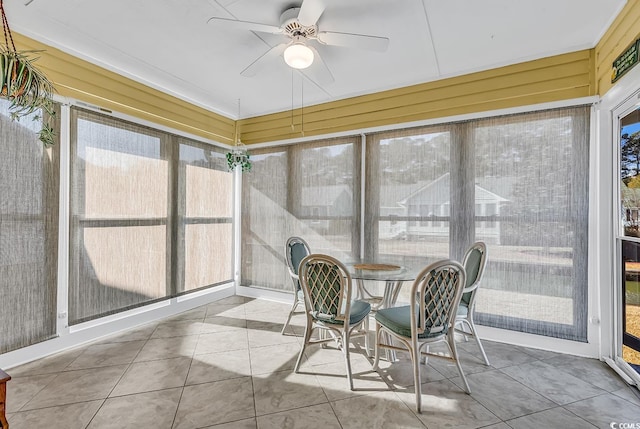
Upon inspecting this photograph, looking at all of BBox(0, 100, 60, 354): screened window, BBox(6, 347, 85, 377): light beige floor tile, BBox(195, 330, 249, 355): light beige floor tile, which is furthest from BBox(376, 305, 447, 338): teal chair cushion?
BBox(0, 100, 60, 354): screened window

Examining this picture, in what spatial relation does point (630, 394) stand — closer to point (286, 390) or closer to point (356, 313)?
point (356, 313)

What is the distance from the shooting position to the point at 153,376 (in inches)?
104

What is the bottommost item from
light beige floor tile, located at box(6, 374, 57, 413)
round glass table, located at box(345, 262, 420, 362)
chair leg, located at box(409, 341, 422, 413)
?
light beige floor tile, located at box(6, 374, 57, 413)

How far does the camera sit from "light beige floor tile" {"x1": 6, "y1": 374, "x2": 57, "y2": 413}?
7.32ft

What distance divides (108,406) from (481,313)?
11.9ft

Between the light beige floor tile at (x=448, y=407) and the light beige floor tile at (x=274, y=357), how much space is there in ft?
3.43

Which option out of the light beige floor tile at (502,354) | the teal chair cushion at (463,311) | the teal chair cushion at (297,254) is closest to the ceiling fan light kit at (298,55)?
the teal chair cushion at (297,254)

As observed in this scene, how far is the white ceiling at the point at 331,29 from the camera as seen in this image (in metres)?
2.56

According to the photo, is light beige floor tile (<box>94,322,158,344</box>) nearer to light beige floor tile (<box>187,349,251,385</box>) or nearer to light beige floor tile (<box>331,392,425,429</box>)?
light beige floor tile (<box>187,349,251,385</box>)

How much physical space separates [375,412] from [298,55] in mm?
2766

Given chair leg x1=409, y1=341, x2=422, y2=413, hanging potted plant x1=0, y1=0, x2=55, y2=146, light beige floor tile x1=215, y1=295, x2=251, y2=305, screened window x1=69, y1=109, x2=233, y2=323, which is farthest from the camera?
light beige floor tile x1=215, y1=295, x2=251, y2=305

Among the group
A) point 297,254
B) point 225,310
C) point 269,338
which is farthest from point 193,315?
point 297,254

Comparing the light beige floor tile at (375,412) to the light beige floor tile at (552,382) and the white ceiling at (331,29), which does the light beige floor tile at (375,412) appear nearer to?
the light beige floor tile at (552,382)

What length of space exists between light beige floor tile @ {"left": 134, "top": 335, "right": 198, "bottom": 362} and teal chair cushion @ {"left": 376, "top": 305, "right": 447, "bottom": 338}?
75.4 inches
